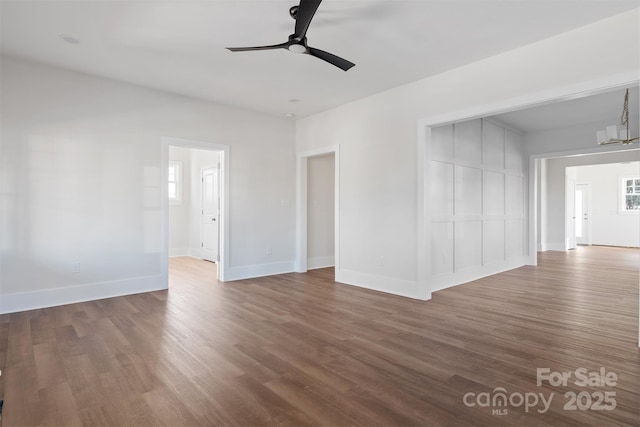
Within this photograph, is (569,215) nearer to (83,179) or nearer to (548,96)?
(548,96)

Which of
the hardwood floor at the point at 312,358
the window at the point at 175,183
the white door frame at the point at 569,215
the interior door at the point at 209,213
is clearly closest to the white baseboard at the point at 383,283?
the hardwood floor at the point at 312,358

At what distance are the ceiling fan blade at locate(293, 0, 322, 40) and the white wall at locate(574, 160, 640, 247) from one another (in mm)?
11962

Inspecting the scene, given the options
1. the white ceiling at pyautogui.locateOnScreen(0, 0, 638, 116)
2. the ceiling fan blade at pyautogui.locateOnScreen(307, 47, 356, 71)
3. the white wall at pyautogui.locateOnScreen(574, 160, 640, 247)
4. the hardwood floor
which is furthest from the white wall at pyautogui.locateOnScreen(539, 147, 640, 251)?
the ceiling fan blade at pyautogui.locateOnScreen(307, 47, 356, 71)

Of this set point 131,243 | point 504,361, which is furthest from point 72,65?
point 504,361

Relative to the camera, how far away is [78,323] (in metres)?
3.33

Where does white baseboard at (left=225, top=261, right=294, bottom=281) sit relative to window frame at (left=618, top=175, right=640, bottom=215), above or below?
below

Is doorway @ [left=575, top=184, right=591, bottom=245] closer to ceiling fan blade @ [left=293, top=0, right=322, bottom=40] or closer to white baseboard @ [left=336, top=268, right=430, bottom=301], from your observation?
white baseboard @ [left=336, top=268, right=430, bottom=301]

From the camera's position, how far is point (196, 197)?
26.4ft

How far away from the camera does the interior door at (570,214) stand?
9.75 m

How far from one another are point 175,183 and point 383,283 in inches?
234

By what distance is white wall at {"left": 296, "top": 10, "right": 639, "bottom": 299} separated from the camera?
9.70 ft

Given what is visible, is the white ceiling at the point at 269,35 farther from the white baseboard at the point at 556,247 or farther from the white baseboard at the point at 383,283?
the white baseboard at the point at 556,247

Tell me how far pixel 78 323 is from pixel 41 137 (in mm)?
2256

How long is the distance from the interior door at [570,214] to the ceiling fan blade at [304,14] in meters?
10.4
